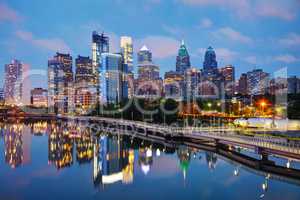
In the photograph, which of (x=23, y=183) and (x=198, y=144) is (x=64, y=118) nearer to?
(x=198, y=144)

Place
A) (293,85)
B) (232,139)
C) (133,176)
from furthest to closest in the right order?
1. (293,85)
2. (232,139)
3. (133,176)

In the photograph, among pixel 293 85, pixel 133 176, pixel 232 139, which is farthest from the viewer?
pixel 293 85

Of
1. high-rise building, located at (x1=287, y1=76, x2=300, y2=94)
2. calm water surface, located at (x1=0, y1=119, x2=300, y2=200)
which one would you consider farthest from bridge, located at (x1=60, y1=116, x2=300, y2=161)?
high-rise building, located at (x1=287, y1=76, x2=300, y2=94)

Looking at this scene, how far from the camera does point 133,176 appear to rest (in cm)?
3516

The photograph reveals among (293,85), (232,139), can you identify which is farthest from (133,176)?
(293,85)

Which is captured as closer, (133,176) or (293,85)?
(133,176)

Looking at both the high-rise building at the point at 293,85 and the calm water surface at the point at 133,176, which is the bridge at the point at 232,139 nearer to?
the calm water surface at the point at 133,176

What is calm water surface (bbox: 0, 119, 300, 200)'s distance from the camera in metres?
28.5

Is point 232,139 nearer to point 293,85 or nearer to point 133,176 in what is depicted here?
point 133,176

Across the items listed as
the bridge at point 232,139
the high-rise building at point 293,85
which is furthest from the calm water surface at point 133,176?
the high-rise building at point 293,85

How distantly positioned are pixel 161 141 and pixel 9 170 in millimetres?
26843

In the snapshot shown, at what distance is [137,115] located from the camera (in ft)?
300

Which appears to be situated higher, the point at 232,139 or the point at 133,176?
the point at 232,139

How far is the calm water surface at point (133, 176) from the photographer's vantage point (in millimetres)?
28469
